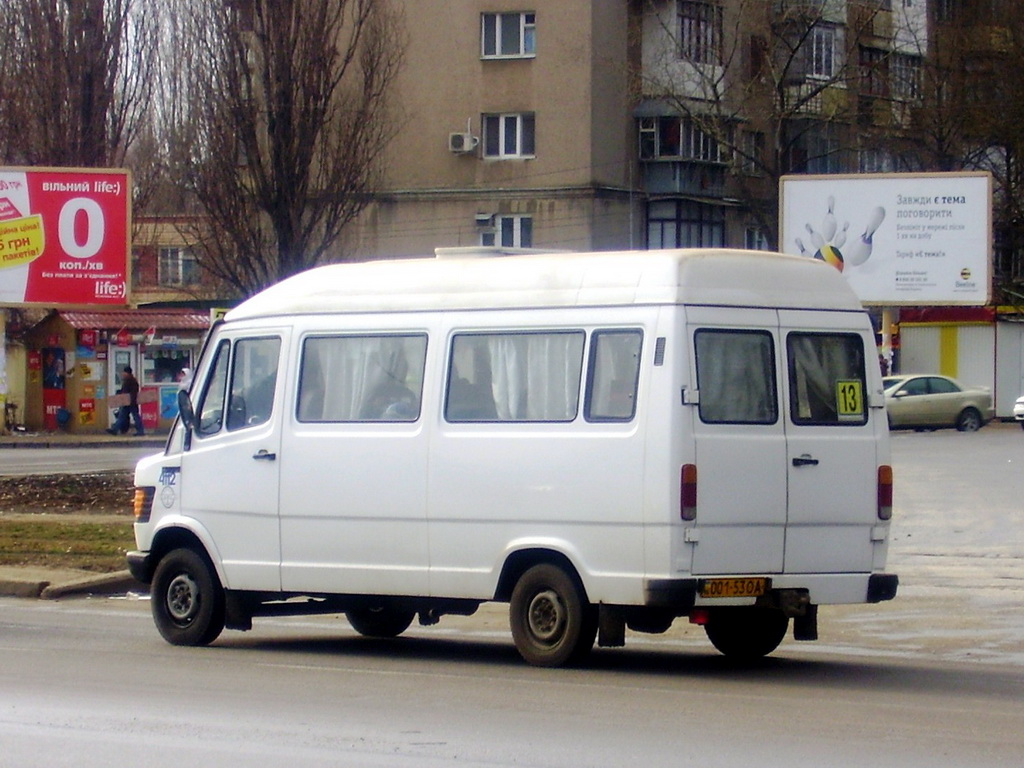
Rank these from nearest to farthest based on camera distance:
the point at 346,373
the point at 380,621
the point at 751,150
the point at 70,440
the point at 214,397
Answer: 1. the point at 346,373
2. the point at 214,397
3. the point at 380,621
4. the point at 70,440
5. the point at 751,150

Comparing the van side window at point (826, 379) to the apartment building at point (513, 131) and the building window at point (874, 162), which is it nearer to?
the apartment building at point (513, 131)

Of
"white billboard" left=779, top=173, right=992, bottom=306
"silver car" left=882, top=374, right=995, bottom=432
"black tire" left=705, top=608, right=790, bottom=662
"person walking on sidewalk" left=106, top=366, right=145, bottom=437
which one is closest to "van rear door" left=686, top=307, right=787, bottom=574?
"black tire" left=705, top=608, right=790, bottom=662

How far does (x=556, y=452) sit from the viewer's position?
403 inches

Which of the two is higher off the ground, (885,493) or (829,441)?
(829,441)

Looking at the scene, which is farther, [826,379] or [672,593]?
[826,379]

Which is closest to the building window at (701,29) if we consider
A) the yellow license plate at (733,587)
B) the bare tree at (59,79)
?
the bare tree at (59,79)

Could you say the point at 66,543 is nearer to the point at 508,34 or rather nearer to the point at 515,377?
the point at 515,377

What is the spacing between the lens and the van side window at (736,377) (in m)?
9.97

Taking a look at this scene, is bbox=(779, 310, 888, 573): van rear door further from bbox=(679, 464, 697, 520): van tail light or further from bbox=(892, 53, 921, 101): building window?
bbox=(892, 53, 921, 101): building window

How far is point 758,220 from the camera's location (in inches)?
2160

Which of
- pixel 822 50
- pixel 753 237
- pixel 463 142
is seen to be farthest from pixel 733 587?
pixel 822 50

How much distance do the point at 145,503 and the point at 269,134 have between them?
997 inches

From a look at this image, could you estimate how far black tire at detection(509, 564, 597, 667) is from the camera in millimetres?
10211

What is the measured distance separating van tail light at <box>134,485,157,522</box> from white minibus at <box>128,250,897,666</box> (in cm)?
37
